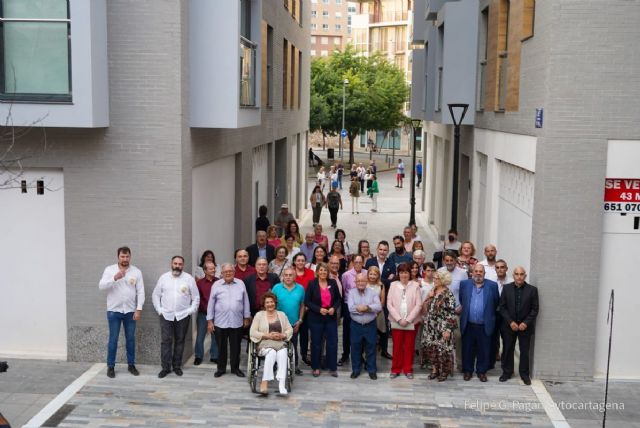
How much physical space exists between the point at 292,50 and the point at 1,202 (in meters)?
16.1

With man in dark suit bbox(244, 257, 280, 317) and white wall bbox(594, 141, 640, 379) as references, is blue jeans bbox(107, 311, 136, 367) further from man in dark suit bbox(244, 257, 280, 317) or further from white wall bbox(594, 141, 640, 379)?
white wall bbox(594, 141, 640, 379)

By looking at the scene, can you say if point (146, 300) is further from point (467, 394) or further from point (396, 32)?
point (396, 32)

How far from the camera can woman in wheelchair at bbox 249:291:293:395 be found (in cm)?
1062

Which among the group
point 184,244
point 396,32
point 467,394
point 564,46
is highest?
point 396,32

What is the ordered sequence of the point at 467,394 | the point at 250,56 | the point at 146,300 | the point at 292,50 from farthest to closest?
the point at 292,50, the point at 250,56, the point at 146,300, the point at 467,394

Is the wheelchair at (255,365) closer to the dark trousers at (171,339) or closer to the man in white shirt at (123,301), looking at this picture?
the dark trousers at (171,339)

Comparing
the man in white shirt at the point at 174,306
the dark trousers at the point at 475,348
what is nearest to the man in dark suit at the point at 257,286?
the man in white shirt at the point at 174,306

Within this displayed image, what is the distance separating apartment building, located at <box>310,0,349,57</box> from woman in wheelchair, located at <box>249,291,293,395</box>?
11153 cm

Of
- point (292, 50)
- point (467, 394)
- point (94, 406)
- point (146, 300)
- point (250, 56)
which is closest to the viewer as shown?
point (94, 406)

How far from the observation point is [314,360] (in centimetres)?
1163

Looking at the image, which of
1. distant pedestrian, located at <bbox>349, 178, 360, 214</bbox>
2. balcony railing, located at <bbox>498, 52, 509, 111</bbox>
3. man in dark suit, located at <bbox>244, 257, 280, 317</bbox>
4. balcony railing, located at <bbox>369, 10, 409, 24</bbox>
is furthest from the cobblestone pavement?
balcony railing, located at <bbox>369, 10, 409, 24</bbox>

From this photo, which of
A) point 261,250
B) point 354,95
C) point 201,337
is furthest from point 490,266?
point 354,95

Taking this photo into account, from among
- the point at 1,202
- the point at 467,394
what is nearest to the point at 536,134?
the point at 467,394

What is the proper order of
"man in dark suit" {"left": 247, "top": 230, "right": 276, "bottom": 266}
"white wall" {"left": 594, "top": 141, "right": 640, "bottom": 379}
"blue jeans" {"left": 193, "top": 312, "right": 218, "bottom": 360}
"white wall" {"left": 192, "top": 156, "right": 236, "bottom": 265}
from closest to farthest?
"white wall" {"left": 594, "top": 141, "right": 640, "bottom": 379} < "blue jeans" {"left": 193, "top": 312, "right": 218, "bottom": 360} < "white wall" {"left": 192, "top": 156, "right": 236, "bottom": 265} < "man in dark suit" {"left": 247, "top": 230, "right": 276, "bottom": 266}
